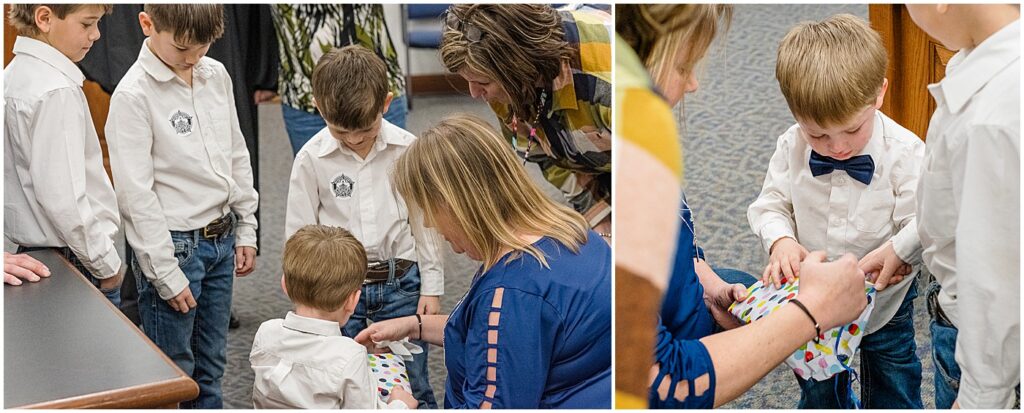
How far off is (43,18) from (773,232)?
4.25 feet

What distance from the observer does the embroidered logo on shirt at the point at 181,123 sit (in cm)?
201

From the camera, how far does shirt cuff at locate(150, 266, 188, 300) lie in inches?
79.6

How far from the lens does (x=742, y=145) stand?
3623mm

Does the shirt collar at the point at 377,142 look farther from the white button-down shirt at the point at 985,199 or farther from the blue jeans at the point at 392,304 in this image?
the white button-down shirt at the point at 985,199

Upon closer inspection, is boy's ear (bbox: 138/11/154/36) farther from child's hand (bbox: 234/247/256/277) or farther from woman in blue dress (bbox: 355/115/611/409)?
woman in blue dress (bbox: 355/115/611/409)

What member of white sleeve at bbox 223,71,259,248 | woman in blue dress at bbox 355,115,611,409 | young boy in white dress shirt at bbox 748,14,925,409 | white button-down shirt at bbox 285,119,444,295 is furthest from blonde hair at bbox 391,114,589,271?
white sleeve at bbox 223,71,259,248

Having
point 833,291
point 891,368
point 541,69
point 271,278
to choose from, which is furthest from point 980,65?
point 271,278

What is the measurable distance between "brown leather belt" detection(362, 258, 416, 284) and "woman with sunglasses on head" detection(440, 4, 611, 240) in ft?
1.18

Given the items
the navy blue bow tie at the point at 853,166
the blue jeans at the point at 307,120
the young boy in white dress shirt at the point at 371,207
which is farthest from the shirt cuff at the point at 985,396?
the blue jeans at the point at 307,120

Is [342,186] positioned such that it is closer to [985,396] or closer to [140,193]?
[140,193]

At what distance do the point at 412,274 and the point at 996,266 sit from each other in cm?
130

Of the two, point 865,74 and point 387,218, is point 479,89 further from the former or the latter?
point 865,74

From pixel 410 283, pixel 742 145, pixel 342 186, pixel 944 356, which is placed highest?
pixel 944 356

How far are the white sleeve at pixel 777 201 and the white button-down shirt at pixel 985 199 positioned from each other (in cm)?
49
